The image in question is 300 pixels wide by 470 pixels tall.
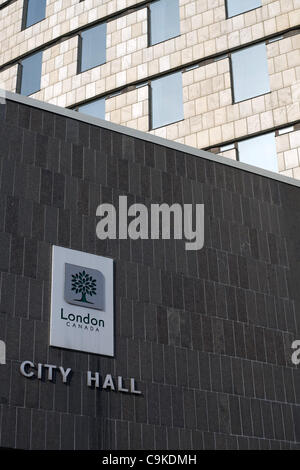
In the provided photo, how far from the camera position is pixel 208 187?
985 inches

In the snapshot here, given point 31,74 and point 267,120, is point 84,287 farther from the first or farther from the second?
point 31,74

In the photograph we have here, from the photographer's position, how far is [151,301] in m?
22.1

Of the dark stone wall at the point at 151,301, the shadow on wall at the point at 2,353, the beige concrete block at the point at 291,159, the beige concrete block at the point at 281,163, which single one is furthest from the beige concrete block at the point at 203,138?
the shadow on wall at the point at 2,353

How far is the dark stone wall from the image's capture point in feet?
64.6

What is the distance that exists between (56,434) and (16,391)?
1.37m

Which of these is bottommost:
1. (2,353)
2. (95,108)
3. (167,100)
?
(2,353)

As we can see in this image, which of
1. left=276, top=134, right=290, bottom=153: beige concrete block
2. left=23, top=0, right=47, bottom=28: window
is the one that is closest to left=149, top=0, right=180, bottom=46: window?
left=23, top=0, right=47, bottom=28: window

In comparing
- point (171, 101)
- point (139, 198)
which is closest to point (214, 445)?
point (139, 198)

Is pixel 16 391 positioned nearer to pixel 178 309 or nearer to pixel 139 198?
pixel 178 309

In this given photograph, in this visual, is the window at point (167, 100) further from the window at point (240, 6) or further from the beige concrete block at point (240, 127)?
the window at point (240, 6)

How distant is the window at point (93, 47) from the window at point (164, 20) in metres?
2.68

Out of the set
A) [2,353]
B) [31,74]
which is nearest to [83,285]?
[2,353]

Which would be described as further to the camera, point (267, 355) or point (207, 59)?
point (207, 59)

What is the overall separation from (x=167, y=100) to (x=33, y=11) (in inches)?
461
